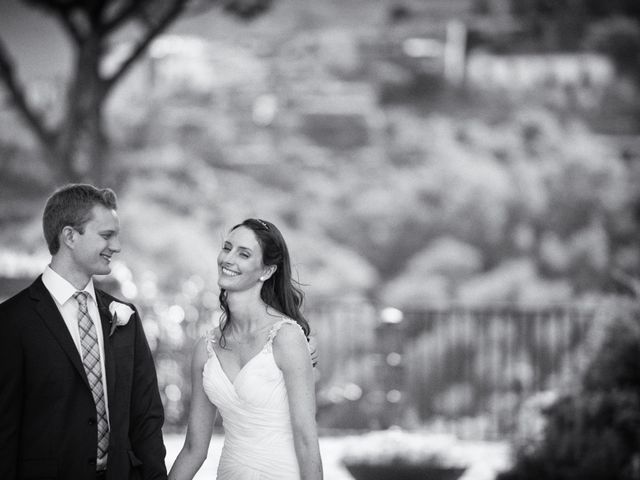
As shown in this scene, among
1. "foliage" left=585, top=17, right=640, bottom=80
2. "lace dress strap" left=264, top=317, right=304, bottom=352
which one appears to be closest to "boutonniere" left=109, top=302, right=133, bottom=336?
"lace dress strap" left=264, top=317, right=304, bottom=352

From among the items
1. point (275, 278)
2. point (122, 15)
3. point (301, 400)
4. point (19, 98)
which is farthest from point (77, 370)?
point (19, 98)

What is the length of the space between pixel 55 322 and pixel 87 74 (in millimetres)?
13013

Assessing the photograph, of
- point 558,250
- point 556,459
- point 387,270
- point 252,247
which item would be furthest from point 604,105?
point 252,247

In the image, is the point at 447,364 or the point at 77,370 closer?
the point at 77,370

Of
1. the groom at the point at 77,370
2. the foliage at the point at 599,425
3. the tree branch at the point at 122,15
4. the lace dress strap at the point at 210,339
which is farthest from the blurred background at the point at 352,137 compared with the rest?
the groom at the point at 77,370

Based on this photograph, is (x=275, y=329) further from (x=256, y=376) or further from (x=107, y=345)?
(x=107, y=345)

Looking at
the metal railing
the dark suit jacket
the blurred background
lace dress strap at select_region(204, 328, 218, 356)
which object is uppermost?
the blurred background

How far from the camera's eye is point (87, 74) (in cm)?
1627

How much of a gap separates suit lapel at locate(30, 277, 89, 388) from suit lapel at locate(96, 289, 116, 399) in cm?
13

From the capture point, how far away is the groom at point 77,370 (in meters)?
3.69

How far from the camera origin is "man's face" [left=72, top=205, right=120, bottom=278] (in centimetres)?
387

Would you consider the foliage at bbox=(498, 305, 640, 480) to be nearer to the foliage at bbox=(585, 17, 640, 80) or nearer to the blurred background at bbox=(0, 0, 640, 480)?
the blurred background at bbox=(0, 0, 640, 480)

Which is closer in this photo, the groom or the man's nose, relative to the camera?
the groom

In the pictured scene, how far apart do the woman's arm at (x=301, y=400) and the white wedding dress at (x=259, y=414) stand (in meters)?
0.06
